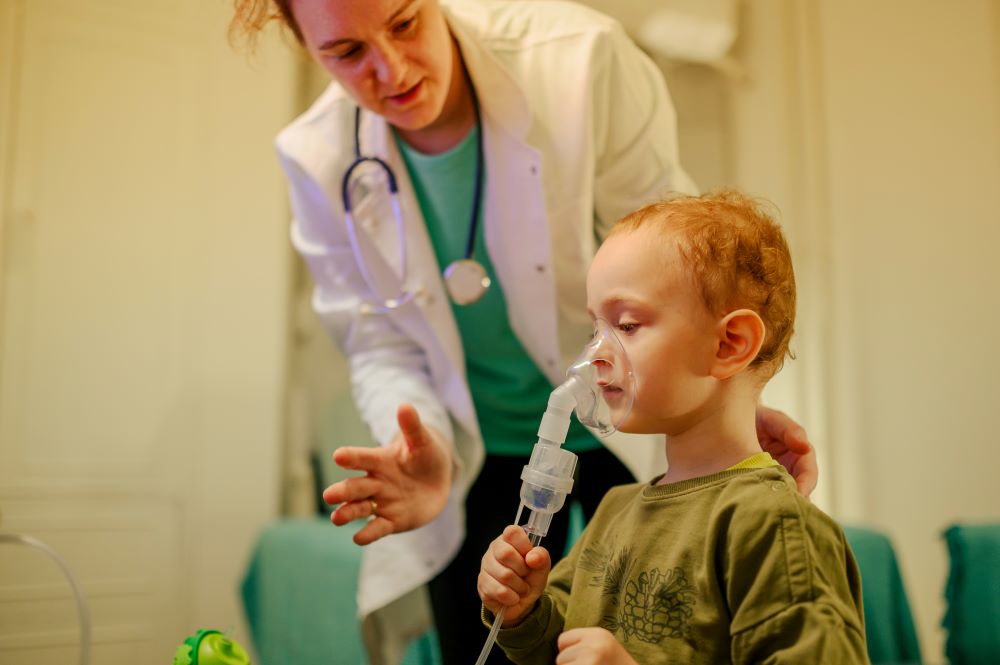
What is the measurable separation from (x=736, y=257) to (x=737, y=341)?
0.24 ft

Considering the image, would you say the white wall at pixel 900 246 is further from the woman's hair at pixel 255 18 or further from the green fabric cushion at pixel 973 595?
the woman's hair at pixel 255 18

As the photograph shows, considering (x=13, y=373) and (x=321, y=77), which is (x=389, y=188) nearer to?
(x=321, y=77)

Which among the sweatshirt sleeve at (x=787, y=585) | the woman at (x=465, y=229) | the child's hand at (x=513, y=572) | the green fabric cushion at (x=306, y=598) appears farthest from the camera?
the green fabric cushion at (x=306, y=598)

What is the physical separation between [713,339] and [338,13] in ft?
1.85

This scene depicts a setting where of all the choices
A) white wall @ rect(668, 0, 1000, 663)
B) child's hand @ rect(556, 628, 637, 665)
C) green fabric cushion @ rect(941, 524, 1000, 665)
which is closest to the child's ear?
child's hand @ rect(556, 628, 637, 665)

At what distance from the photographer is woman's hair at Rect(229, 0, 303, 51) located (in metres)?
1.05

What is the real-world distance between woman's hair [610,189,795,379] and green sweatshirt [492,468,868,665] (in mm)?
148

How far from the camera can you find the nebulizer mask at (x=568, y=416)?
2.39 feet

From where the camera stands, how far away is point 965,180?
2.00m

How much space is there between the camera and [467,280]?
3.83ft

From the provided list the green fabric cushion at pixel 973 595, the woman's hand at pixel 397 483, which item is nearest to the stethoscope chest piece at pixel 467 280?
the woman's hand at pixel 397 483

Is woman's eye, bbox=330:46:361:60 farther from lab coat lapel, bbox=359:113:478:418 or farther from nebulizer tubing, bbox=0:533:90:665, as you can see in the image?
nebulizer tubing, bbox=0:533:90:665

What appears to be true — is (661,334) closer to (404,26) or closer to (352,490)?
(352,490)

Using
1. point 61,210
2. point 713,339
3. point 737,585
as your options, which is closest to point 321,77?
point 61,210
